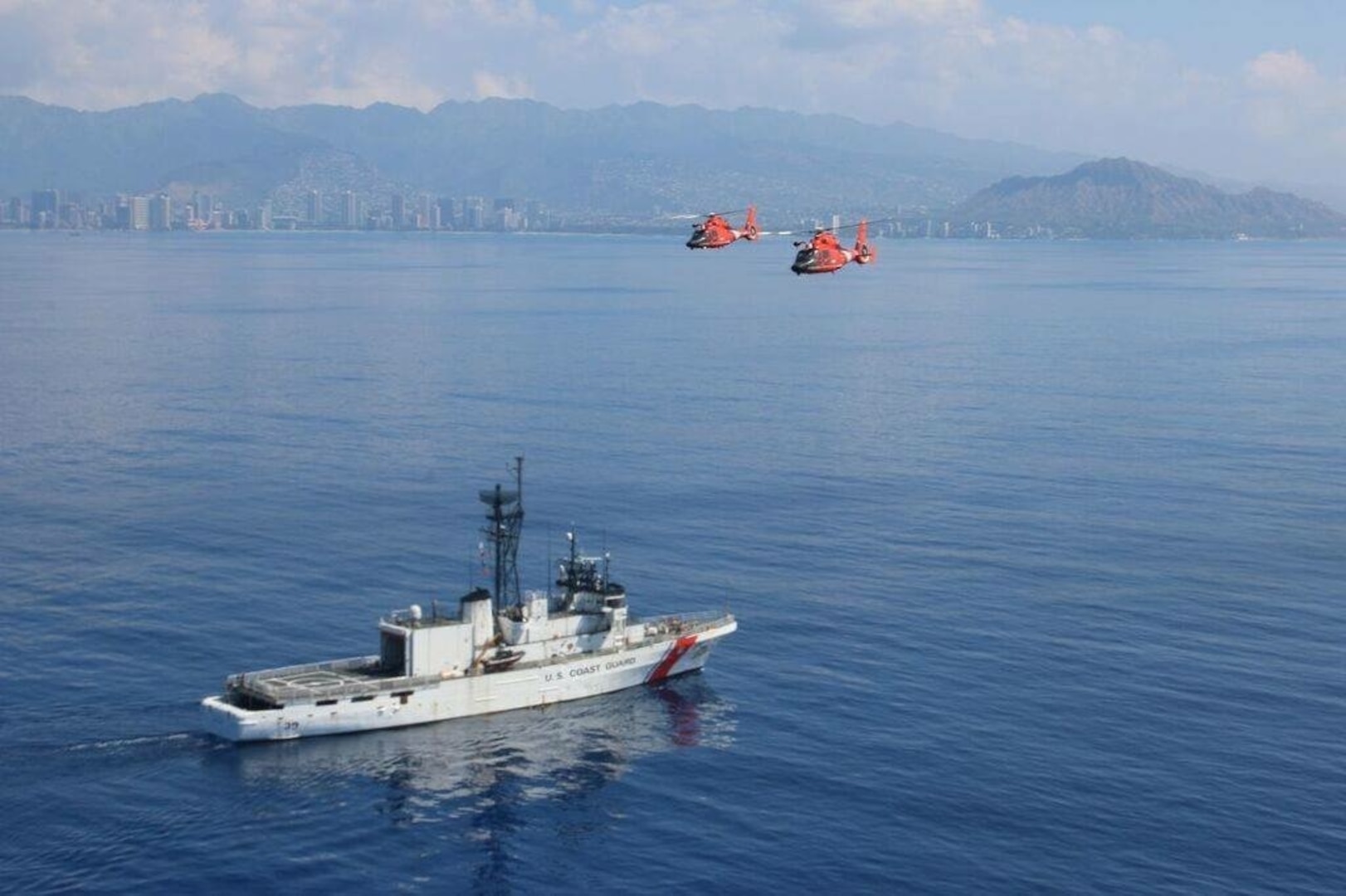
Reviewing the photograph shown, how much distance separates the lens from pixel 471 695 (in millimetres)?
73125

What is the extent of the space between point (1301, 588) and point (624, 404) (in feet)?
253

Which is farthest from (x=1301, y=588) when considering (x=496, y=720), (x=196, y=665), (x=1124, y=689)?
(x=196, y=665)

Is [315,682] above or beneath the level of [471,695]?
above

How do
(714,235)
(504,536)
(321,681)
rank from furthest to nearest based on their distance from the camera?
(714,235) → (504,536) → (321,681)

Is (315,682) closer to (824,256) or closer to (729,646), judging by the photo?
(729,646)

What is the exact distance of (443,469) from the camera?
392ft

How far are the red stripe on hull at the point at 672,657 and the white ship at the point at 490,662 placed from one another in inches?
2.3

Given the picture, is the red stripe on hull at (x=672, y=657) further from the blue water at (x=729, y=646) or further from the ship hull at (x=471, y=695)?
the blue water at (x=729, y=646)

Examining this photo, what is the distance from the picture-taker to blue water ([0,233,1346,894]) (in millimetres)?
57812

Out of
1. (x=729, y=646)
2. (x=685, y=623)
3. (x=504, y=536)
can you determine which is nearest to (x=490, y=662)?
(x=504, y=536)

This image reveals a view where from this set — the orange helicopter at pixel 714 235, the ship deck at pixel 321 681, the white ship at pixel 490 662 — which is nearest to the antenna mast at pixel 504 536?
the white ship at pixel 490 662

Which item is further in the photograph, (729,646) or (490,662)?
(729,646)

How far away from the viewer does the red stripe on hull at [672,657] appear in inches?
3086

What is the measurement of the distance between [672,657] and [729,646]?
4290mm
